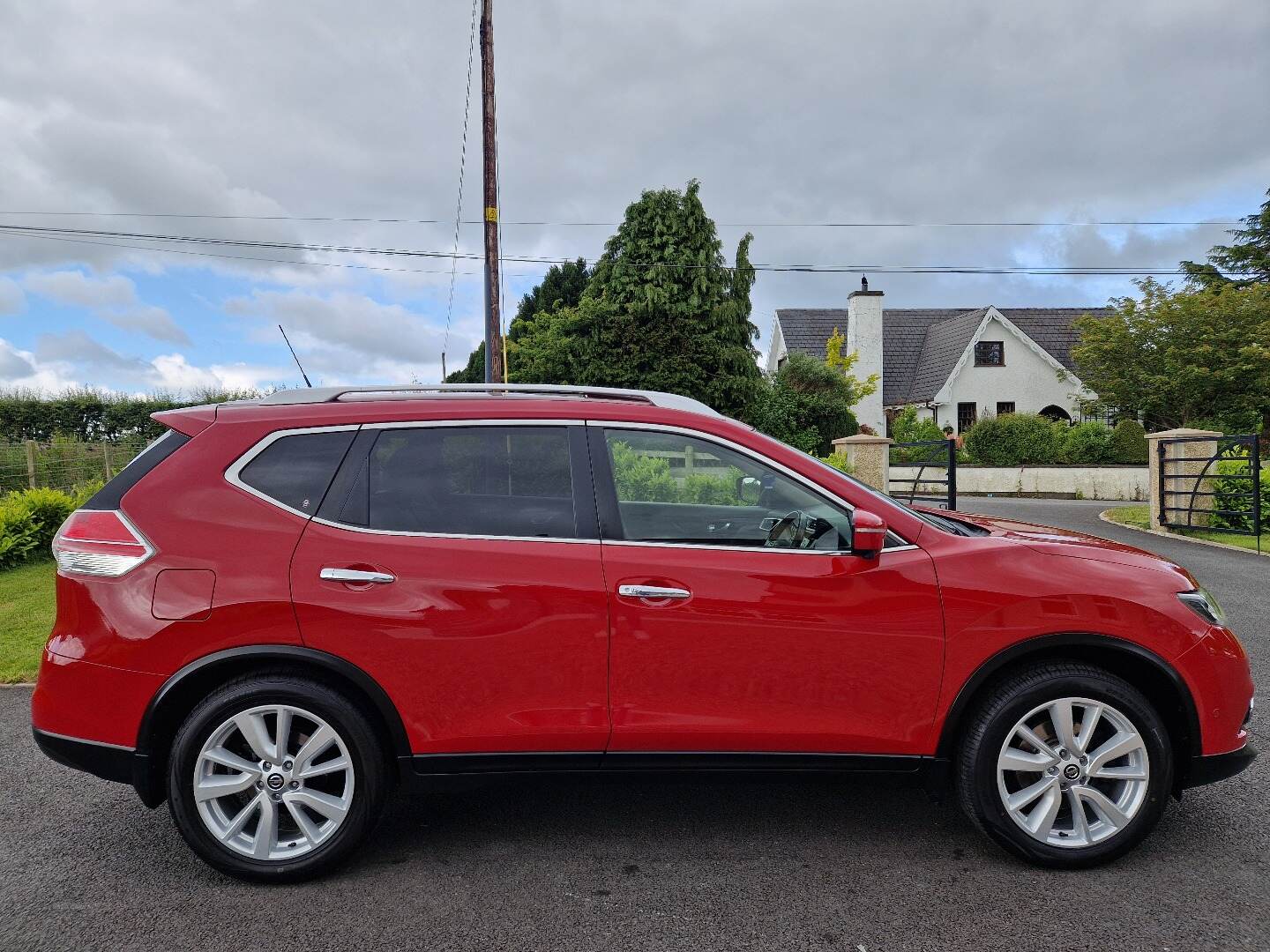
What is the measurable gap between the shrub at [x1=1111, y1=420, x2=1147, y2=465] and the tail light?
28960mm

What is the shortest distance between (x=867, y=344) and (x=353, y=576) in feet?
119

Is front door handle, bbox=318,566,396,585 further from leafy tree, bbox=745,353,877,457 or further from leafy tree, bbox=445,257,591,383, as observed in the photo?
leafy tree, bbox=445,257,591,383

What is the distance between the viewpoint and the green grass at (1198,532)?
12406 millimetres

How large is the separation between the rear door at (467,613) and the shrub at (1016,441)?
2705 centimetres

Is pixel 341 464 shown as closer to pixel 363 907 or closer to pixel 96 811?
pixel 363 907

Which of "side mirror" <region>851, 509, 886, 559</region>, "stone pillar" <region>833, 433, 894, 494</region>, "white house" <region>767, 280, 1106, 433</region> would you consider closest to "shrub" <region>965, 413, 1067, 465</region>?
"white house" <region>767, 280, 1106, 433</region>

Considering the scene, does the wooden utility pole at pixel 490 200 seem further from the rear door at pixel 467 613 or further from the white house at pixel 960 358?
the white house at pixel 960 358

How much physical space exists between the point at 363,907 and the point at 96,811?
1647 millimetres

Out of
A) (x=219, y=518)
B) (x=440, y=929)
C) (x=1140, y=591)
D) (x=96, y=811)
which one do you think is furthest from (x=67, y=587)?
(x=1140, y=591)

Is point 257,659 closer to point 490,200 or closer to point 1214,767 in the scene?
point 1214,767

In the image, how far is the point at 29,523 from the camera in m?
11.1

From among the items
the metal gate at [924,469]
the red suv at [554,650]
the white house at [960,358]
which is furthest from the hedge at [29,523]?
the white house at [960,358]

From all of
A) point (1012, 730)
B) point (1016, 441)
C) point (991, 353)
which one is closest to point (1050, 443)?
point (1016, 441)

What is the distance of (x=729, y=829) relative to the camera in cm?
346
